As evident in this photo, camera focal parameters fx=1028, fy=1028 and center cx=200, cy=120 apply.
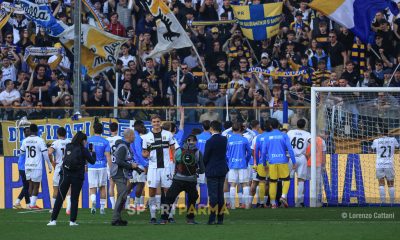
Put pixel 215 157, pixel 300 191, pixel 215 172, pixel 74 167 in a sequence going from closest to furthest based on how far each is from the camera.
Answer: pixel 74 167, pixel 215 172, pixel 215 157, pixel 300 191

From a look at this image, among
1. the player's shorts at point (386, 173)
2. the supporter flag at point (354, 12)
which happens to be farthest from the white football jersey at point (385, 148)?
the supporter flag at point (354, 12)

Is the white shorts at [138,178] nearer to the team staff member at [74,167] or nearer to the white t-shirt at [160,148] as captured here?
the white t-shirt at [160,148]

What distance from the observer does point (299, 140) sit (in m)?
26.8

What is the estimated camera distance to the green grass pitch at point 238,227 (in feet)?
58.9

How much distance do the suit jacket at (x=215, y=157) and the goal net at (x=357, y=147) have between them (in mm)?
5918

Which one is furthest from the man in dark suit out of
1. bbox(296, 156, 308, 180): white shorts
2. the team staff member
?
bbox(296, 156, 308, 180): white shorts

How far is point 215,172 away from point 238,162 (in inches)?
229

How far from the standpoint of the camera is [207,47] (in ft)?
103

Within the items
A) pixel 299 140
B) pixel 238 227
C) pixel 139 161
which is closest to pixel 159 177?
pixel 139 161

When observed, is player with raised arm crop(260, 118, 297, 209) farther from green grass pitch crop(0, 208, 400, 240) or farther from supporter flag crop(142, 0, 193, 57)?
supporter flag crop(142, 0, 193, 57)

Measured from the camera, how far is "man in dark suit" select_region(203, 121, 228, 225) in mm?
20422

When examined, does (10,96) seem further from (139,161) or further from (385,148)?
(385,148)

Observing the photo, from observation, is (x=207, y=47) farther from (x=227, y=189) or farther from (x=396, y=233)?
(x=396, y=233)

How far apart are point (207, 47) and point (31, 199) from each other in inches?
307
